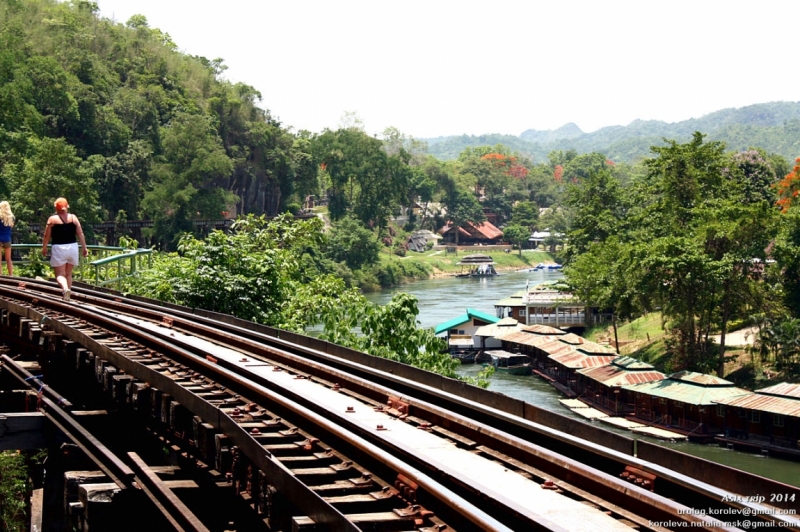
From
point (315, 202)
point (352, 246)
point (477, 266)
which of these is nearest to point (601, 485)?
point (352, 246)

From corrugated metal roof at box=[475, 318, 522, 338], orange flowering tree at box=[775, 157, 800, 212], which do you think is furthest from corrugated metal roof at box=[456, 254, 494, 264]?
corrugated metal roof at box=[475, 318, 522, 338]

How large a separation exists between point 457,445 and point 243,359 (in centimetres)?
373

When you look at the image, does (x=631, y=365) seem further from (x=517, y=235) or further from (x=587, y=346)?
(x=517, y=235)

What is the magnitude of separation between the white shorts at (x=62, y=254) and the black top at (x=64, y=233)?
68 mm

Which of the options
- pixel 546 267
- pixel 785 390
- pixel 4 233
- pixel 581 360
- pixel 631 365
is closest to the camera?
pixel 4 233

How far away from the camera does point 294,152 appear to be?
9175cm

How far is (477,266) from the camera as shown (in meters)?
96.1

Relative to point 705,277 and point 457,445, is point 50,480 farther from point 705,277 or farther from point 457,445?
point 705,277

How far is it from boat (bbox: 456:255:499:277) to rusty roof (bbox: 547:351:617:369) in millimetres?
52070

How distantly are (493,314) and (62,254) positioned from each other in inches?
1928

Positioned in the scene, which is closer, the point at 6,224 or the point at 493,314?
the point at 6,224

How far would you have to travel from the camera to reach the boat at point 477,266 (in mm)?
93312

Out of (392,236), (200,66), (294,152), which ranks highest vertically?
(200,66)

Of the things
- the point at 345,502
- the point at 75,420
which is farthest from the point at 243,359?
the point at 345,502
